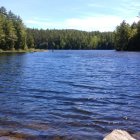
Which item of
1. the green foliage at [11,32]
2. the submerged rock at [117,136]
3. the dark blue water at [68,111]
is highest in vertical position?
the green foliage at [11,32]

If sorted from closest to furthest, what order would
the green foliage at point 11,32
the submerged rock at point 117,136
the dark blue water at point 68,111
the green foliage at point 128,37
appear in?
1. the submerged rock at point 117,136
2. the dark blue water at point 68,111
3. the green foliage at point 11,32
4. the green foliage at point 128,37

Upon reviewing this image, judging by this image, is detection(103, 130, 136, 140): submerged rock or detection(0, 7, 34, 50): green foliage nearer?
detection(103, 130, 136, 140): submerged rock

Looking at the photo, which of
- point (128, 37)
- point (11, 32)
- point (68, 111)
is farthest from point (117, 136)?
point (128, 37)

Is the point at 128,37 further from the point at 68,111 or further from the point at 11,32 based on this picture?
the point at 68,111

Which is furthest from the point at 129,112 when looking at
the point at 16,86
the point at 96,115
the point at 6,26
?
the point at 6,26

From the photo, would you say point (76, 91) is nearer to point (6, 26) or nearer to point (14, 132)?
point (14, 132)

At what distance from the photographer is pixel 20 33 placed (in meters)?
164

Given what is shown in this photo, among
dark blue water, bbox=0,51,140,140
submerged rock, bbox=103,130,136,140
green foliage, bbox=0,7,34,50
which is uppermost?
green foliage, bbox=0,7,34,50

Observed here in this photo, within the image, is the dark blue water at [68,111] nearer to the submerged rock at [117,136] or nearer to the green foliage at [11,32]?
the submerged rock at [117,136]

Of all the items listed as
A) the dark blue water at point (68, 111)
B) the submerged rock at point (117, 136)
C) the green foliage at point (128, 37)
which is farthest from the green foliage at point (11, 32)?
the submerged rock at point (117, 136)

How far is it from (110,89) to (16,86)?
8848mm

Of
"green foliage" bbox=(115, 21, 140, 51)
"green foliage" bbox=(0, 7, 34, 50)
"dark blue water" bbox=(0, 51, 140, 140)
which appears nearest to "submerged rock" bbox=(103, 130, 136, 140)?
"dark blue water" bbox=(0, 51, 140, 140)

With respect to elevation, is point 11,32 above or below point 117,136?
above

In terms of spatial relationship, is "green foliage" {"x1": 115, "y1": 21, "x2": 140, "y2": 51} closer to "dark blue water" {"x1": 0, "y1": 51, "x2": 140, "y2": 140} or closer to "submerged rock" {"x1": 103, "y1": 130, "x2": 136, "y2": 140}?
"dark blue water" {"x1": 0, "y1": 51, "x2": 140, "y2": 140}
